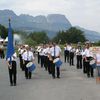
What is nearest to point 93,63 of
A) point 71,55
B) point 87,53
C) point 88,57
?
point 88,57

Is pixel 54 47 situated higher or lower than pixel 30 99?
higher

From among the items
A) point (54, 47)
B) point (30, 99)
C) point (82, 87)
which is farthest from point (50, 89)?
point (54, 47)

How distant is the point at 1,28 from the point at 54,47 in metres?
133

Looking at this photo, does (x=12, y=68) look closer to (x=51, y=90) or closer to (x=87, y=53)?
(x=51, y=90)

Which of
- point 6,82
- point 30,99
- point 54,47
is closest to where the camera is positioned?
point 30,99

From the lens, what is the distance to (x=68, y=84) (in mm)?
18984

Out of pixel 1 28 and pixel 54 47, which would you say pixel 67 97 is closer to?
pixel 54 47

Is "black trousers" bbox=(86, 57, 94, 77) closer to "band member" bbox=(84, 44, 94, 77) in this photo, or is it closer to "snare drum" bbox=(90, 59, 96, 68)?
"band member" bbox=(84, 44, 94, 77)

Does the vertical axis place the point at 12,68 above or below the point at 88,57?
below

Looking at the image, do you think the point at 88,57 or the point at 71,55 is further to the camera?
the point at 71,55

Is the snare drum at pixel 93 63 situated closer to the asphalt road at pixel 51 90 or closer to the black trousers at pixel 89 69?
the black trousers at pixel 89 69

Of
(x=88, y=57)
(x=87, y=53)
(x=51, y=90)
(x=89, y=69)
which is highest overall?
(x=87, y=53)

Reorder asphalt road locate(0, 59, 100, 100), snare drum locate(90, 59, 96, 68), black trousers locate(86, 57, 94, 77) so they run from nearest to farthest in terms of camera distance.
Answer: asphalt road locate(0, 59, 100, 100), snare drum locate(90, 59, 96, 68), black trousers locate(86, 57, 94, 77)

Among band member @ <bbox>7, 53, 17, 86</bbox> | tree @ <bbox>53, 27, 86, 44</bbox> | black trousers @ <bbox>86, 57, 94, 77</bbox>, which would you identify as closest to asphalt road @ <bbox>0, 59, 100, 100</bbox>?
band member @ <bbox>7, 53, 17, 86</bbox>
